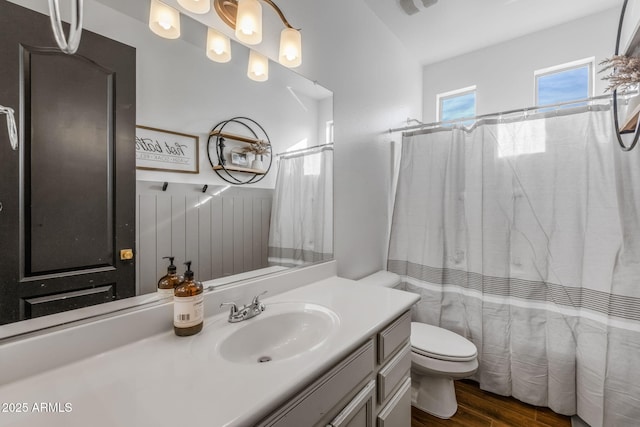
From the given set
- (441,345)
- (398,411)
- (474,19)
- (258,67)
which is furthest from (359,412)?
(474,19)

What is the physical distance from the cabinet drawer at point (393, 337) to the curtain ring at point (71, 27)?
1.14 metres

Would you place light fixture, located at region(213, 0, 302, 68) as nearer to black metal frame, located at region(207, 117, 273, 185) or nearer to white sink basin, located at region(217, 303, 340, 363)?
black metal frame, located at region(207, 117, 273, 185)

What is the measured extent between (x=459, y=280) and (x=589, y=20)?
2.15 metres

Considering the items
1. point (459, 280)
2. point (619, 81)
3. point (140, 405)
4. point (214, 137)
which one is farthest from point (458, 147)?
point (140, 405)

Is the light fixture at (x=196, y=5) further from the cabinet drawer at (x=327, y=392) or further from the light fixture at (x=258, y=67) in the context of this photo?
the cabinet drawer at (x=327, y=392)

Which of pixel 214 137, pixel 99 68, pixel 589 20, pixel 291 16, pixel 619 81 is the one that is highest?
pixel 589 20

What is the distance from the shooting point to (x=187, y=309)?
33.4 inches

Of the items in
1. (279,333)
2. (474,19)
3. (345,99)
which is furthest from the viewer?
(474,19)

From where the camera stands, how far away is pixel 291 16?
4.47 feet

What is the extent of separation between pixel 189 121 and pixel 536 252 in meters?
1.99

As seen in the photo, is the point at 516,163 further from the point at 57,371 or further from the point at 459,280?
the point at 57,371

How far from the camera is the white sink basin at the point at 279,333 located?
2.99 ft

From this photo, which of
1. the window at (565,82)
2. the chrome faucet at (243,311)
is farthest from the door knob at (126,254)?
the window at (565,82)

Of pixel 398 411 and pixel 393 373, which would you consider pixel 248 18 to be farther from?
pixel 398 411
